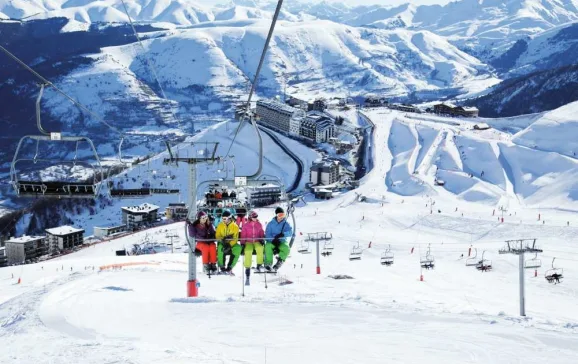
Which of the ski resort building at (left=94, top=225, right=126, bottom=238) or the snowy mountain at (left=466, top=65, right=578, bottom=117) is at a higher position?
the snowy mountain at (left=466, top=65, right=578, bottom=117)

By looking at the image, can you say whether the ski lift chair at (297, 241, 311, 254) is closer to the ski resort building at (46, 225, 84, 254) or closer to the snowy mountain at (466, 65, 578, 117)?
the ski resort building at (46, 225, 84, 254)

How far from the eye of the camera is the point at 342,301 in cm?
1244

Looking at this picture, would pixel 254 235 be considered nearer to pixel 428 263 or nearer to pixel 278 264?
pixel 278 264

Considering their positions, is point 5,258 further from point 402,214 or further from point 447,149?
point 447,149

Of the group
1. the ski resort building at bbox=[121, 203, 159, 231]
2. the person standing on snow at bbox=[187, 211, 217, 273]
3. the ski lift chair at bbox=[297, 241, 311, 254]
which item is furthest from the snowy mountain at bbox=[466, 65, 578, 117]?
the person standing on snow at bbox=[187, 211, 217, 273]

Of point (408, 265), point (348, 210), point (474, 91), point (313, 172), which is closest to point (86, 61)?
point (474, 91)

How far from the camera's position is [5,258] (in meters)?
48.2

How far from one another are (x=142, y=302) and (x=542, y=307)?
13.4m

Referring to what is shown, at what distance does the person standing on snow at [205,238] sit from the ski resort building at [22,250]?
40747 millimetres

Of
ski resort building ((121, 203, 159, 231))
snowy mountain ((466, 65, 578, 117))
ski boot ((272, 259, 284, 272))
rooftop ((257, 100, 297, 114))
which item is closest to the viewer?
ski boot ((272, 259, 284, 272))

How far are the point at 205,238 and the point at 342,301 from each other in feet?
11.3

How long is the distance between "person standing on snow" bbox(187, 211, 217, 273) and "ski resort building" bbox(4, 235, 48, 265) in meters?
40.7

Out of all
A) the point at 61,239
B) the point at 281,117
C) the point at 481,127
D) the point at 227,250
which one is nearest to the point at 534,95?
the point at 481,127

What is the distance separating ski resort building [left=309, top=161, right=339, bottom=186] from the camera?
58.5m
